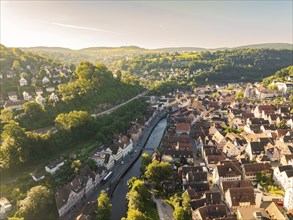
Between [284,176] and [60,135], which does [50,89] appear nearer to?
[60,135]

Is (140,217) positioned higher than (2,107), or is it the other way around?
(2,107)

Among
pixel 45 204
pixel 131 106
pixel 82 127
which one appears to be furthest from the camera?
pixel 131 106

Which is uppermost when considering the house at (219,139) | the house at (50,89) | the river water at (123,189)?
the house at (50,89)

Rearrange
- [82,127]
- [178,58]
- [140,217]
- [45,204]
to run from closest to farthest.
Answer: [140,217]
[45,204]
[82,127]
[178,58]

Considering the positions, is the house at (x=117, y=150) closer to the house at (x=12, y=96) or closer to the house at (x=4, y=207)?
the house at (x=4, y=207)

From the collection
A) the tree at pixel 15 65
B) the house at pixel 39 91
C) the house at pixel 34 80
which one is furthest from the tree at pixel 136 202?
the tree at pixel 15 65

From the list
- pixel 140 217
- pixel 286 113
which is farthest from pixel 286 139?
pixel 140 217

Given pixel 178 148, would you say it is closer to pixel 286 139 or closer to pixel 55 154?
pixel 286 139

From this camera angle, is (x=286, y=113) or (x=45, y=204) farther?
(x=286, y=113)
